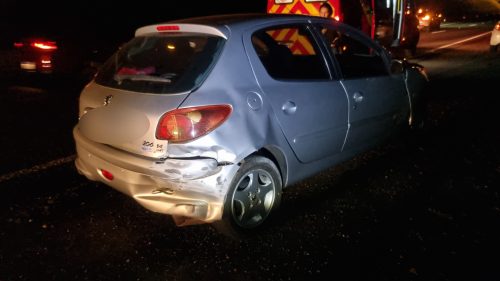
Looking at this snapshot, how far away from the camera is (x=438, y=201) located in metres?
3.78

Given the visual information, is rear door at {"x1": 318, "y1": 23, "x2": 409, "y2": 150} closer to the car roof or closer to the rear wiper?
the car roof

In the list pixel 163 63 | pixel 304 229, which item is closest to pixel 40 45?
pixel 163 63

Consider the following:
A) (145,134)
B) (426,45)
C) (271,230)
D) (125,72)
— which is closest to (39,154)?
(125,72)

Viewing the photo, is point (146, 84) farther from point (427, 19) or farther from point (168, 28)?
point (427, 19)

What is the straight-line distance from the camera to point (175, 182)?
9.02 ft

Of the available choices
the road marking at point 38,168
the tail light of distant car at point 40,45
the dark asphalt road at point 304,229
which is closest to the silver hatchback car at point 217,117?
the dark asphalt road at point 304,229

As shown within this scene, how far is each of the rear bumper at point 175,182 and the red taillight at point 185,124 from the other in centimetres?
15

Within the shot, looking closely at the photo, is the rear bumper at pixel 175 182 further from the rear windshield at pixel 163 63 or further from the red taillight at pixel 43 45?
the red taillight at pixel 43 45

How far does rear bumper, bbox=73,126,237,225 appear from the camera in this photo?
273 cm

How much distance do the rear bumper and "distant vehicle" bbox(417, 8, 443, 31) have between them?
20495 millimetres

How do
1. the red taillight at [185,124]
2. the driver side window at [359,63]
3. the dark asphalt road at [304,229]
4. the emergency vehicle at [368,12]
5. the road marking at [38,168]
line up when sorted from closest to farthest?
1. the red taillight at [185,124]
2. the dark asphalt road at [304,229]
3. the driver side window at [359,63]
4. the road marking at [38,168]
5. the emergency vehicle at [368,12]

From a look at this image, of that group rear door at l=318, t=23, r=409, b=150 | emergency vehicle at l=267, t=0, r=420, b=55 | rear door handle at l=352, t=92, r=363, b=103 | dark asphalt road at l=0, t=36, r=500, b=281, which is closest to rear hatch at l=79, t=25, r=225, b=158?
dark asphalt road at l=0, t=36, r=500, b=281

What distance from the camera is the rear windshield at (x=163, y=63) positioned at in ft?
9.31

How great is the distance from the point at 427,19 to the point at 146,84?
20.9 meters
